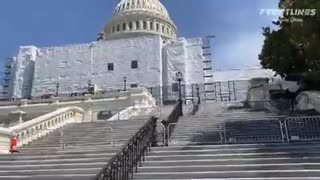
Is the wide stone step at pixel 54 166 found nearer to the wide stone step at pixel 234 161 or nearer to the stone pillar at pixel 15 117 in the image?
the wide stone step at pixel 234 161

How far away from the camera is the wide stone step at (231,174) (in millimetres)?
9633

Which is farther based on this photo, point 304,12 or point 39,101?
point 39,101

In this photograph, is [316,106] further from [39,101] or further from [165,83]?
[165,83]

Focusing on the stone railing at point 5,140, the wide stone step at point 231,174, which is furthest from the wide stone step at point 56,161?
the stone railing at point 5,140

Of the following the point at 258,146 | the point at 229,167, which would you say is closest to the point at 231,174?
the point at 229,167

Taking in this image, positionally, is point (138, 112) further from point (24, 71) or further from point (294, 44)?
point (24, 71)

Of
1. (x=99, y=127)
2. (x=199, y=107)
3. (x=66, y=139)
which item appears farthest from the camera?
(x=199, y=107)

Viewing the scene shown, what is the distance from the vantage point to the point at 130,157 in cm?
1051

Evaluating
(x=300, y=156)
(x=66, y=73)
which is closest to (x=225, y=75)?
(x=66, y=73)

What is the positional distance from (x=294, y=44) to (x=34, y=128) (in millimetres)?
13154

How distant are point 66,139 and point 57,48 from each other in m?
43.1

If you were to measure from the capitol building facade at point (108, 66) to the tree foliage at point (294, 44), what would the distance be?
79.5ft

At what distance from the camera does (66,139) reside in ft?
60.1

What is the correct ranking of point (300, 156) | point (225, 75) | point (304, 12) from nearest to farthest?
point (300, 156) < point (304, 12) < point (225, 75)
